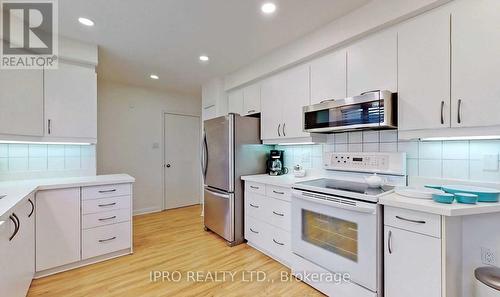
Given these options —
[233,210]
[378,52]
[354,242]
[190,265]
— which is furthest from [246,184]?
[378,52]

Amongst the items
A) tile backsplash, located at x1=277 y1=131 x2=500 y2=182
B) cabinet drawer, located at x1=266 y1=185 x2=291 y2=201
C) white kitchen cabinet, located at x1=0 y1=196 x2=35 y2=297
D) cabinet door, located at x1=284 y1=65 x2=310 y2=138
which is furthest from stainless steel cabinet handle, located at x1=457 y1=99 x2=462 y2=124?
white kitchen cabinet, located at x1=0 y1=196 x2=35 y2=297

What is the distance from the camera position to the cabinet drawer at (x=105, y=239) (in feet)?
7.76

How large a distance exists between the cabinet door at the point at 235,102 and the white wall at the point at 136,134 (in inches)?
60.9

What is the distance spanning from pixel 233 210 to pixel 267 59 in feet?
6.63

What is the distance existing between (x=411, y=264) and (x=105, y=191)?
9.27 ft

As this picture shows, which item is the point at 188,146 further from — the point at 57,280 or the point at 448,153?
the point at 448,153

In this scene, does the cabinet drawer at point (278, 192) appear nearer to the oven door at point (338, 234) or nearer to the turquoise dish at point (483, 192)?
the oven door at point (338, 234)

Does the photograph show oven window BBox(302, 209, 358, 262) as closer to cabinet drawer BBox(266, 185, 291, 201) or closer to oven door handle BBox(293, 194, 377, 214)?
oven door handle BBox(293, 194, 377, 214)

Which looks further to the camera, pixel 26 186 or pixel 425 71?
pixel 26 186

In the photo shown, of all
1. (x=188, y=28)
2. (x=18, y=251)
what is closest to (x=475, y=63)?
(x=188, y=28)

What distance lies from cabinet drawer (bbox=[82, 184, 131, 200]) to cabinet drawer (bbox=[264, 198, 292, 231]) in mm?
1646

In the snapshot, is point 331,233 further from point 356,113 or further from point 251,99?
point 251,99

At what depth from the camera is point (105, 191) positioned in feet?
8.13

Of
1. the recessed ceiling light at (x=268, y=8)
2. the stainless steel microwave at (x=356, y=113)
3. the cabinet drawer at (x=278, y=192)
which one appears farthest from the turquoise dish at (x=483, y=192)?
the recessed ceiling light at (x=268, y=8)
